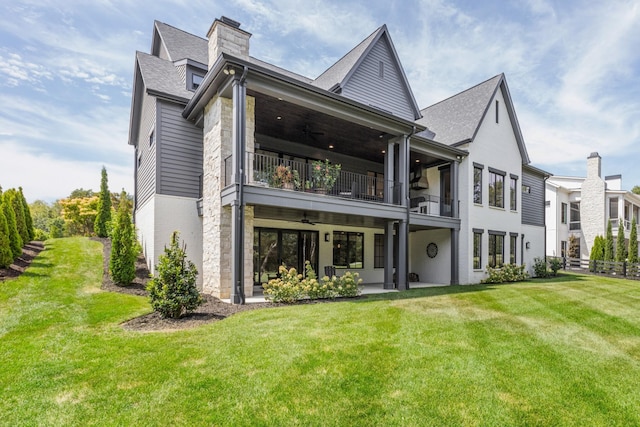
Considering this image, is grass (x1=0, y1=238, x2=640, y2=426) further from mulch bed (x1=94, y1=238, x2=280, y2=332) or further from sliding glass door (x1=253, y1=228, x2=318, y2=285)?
sliding glass door (x1=253, y1=228, x2=318, y2=285)

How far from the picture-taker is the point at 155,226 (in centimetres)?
1023

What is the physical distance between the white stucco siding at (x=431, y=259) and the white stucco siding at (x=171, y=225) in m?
10.0

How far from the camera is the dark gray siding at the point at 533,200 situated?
18.9 m

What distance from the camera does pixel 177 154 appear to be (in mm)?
10906

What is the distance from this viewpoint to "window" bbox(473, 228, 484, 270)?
1503cm

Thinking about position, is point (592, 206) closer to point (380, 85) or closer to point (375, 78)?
point (380, 85)

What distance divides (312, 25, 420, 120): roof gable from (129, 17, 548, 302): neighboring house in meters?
0.06

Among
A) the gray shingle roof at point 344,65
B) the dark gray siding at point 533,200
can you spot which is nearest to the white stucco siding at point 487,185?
the dark gray siding at point 533,200

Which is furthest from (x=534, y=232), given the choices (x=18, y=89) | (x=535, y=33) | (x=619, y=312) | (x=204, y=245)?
(x=18, y=89)

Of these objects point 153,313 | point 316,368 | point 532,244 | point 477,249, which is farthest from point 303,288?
point 532,244

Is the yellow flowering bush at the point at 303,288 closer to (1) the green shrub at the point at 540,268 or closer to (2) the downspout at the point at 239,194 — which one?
(2) the downspout at the point at 239,194

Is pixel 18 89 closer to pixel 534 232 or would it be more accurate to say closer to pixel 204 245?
pixel 204 245

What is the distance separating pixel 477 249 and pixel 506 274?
6.54 ft

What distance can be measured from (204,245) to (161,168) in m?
2.76
